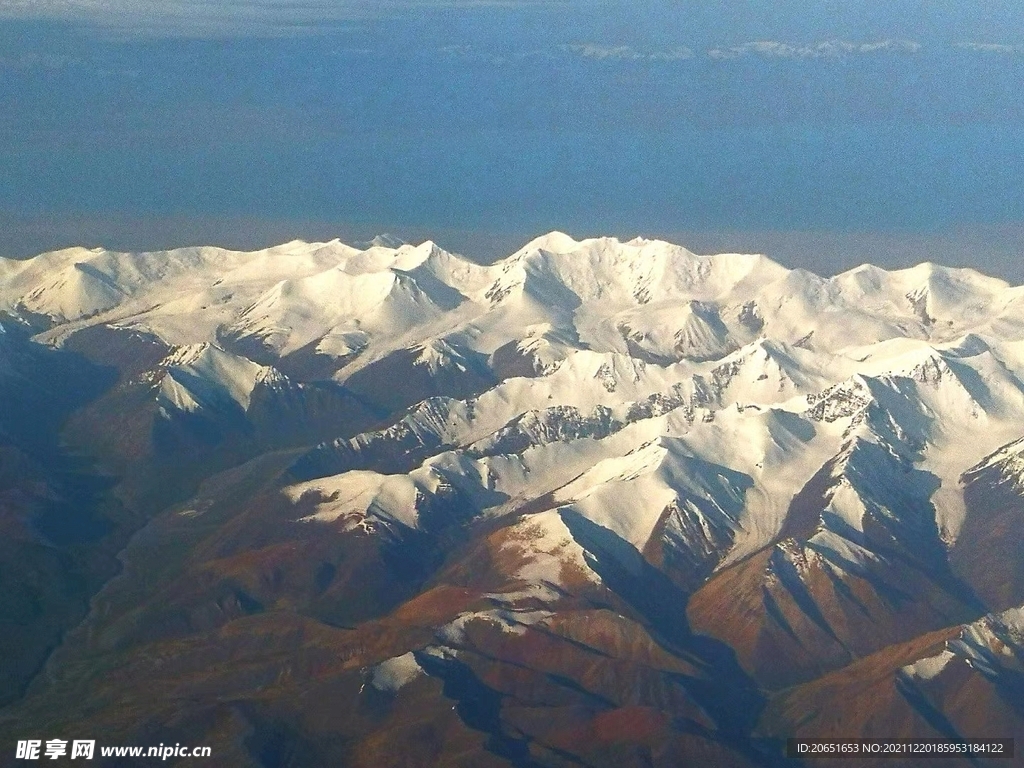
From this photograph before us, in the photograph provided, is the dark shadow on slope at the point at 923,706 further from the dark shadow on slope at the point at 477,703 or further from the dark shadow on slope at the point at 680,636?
the dark shadow on slope at the point at 477,703

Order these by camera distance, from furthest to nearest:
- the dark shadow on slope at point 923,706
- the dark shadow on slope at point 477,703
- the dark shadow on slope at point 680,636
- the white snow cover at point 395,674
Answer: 1. the dark shadow on slope at point 680,636
2. the dark shadow on slope at point 923,706
3. the white snow cover at point 395,674
4. the dark shadow on slope at point 477,703

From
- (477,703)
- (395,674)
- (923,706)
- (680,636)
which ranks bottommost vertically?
(680,636)

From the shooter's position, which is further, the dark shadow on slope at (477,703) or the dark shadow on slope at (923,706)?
the dark shadow on slope at (923,706)

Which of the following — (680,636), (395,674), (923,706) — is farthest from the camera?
(680,636)

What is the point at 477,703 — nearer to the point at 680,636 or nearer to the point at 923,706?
the point at 680,636

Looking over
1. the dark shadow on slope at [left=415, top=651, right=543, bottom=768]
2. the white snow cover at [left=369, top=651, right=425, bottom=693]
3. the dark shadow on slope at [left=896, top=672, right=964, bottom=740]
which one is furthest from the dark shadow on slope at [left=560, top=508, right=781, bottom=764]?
the white snow cover at [left=369, top=651, right=425, bottom=693]

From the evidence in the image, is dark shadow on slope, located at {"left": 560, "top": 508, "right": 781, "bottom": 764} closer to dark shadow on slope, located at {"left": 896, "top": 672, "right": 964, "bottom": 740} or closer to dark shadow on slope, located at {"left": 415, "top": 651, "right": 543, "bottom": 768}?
dark shadow on slope, located at {"left": 896, "top": 672, "right": 964, "bottom": 740}

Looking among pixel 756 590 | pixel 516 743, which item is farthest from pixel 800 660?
pixel 516 743

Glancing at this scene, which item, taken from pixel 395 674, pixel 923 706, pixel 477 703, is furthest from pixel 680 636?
pixel 395 674

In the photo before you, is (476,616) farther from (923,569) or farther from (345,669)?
(923,569)

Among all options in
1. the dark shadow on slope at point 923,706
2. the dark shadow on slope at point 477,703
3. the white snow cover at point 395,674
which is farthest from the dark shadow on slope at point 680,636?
the white snow cover at point 395,674

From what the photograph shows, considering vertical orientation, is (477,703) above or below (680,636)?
above
